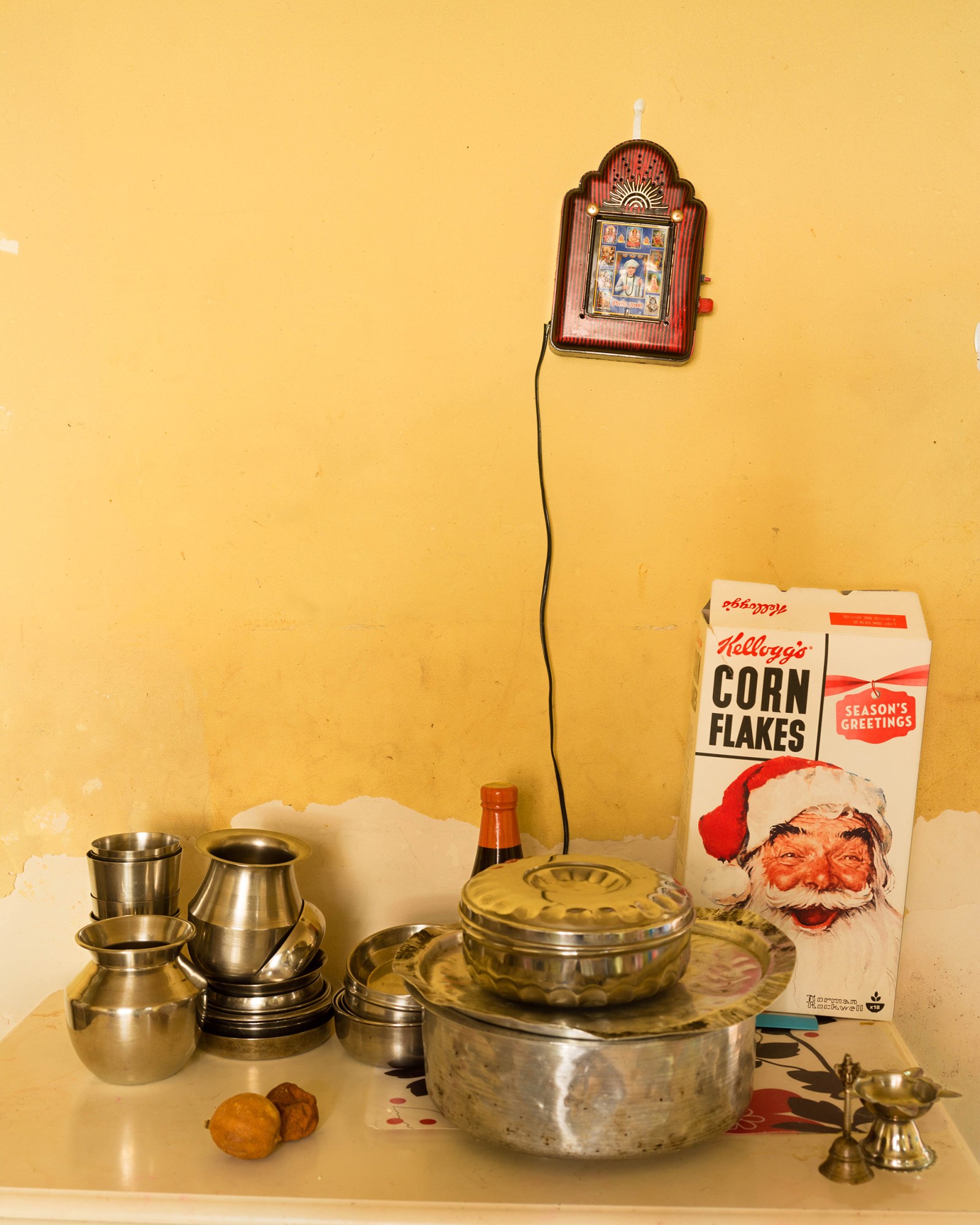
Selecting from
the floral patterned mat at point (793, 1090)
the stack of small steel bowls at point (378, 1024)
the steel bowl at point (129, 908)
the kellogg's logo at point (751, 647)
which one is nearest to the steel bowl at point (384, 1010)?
the stack of small steel bowls at point (378, 1024)

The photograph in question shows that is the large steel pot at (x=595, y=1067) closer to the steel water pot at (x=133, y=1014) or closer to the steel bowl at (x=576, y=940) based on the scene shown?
the steel bowl at (x=576, y=940)

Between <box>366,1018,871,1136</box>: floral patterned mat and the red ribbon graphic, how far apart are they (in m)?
0.40

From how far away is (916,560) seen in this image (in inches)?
47.8

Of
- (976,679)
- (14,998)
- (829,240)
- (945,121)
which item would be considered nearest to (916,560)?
(976,679)

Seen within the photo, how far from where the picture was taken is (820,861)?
3.68 ft

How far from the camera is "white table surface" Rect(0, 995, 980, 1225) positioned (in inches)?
30.3

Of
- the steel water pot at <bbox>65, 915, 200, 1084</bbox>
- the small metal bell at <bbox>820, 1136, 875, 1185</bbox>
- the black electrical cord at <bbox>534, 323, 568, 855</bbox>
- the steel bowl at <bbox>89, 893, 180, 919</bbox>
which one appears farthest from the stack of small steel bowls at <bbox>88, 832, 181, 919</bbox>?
the small metal bell at <bbox>820, 1136, 875, 1185</bbox>

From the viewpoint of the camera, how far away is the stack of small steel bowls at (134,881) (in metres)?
1.07

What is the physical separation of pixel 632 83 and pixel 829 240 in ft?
1.03

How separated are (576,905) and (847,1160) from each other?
318 mm

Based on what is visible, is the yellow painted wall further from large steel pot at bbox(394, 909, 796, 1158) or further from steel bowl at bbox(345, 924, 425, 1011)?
large steel pot at bbox(394, 909, 796, 1158)

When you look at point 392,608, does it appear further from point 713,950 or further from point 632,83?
point 632,83

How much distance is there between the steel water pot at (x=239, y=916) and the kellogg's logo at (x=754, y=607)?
590mm

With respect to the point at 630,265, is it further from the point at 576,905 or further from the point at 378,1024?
the point at 378,1024
